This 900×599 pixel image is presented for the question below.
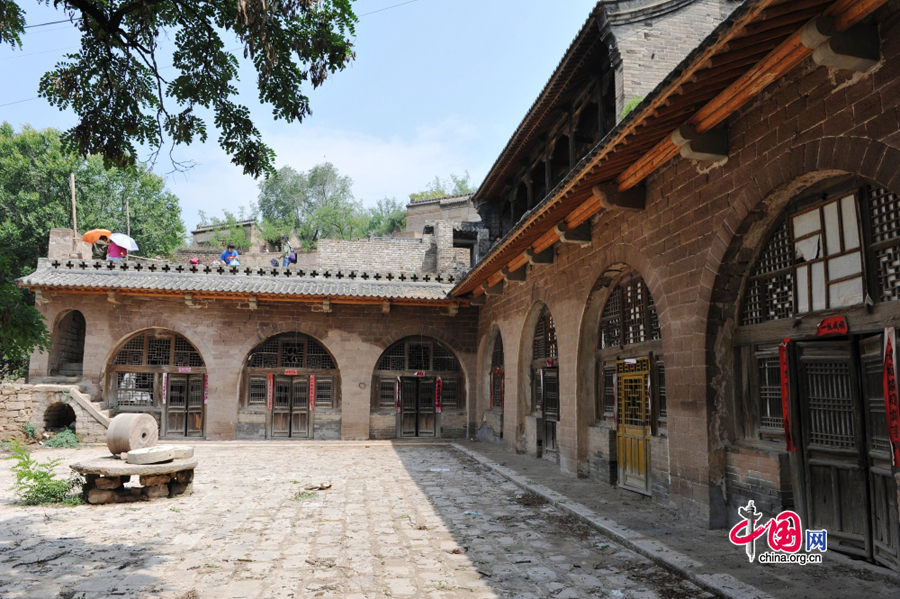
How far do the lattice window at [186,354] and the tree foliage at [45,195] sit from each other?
10.5 metres

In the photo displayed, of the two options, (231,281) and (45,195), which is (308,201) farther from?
(231,281)

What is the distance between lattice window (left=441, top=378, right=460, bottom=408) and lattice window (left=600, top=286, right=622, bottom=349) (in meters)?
8.53

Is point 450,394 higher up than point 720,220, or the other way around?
point 720,220

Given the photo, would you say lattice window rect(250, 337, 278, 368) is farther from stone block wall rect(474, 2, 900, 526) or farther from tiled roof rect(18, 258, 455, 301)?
stone block wall rect(474, 2, 900, 526)

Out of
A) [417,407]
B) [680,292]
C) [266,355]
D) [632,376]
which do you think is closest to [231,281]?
[266,355]

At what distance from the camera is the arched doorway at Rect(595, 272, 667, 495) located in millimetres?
7918

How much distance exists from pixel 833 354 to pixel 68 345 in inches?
722

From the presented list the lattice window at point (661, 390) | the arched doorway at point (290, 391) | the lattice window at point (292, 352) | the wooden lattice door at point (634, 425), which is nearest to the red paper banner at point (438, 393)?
the arched doorway at point (290, 391)

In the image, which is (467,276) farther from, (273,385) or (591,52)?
(273,385)

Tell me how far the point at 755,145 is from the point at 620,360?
395cm

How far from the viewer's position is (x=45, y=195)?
1033 inches

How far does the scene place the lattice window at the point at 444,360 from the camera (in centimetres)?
1780

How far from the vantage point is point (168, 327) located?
1634 cm

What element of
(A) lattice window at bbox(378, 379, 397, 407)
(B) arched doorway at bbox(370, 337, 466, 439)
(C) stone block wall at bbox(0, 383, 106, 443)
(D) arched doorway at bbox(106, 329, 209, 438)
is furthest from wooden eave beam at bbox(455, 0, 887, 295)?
(C) stone block wall at bbox(0, 383, 106, 443)
